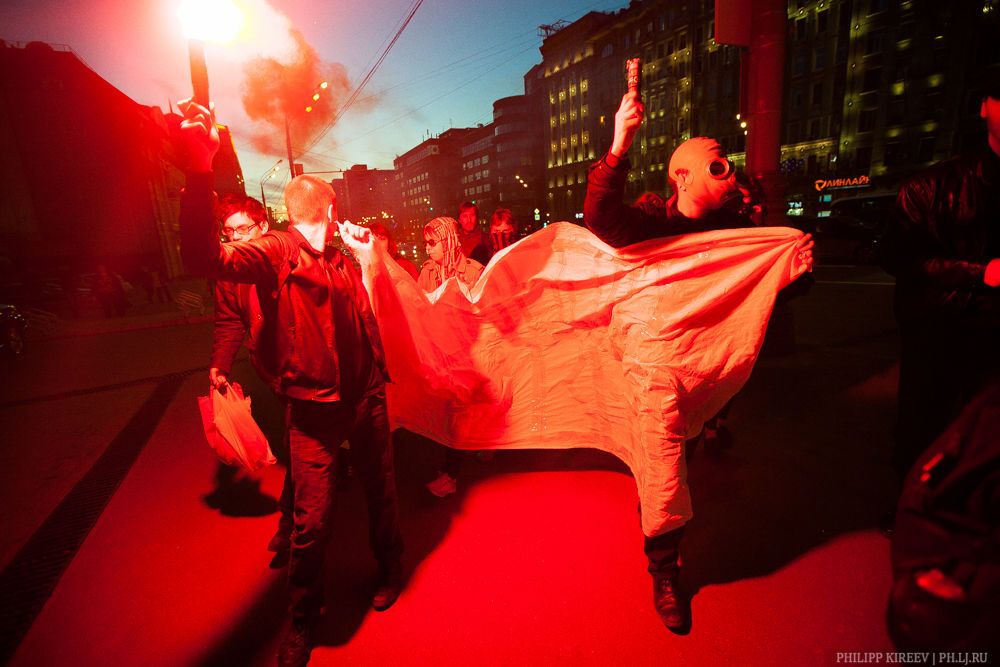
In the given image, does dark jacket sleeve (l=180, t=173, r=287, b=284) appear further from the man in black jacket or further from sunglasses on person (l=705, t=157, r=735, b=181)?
the man in black jacket

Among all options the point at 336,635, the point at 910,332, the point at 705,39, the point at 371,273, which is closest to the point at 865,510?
the point at 910,332

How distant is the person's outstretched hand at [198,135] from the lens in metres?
1.44

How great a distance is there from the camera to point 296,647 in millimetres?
2062

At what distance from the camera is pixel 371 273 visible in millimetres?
2783

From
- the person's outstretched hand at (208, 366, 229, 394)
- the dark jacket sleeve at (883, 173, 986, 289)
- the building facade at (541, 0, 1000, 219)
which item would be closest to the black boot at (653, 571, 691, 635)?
the dark jacket sleeve at (883, 173, 986, 289)

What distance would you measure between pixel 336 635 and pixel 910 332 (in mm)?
3407

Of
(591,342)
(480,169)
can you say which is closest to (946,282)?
(591,342)

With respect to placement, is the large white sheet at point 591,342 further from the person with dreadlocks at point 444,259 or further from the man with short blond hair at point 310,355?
the person with dreadlocks at point 444,259

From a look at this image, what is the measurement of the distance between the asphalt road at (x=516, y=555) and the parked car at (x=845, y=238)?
12.0 m

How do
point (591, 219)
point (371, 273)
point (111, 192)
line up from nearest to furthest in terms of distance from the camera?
point (591, 219) → point (371, 273) → point (111, 192)

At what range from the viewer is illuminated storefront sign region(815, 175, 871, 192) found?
114ft

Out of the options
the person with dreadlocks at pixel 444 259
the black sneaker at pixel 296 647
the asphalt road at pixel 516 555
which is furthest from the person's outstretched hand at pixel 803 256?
the black sneaker at pixel 296 647

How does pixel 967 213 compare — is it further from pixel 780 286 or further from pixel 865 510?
pixel 865 510

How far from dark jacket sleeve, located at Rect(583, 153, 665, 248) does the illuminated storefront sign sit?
43.5 meters
